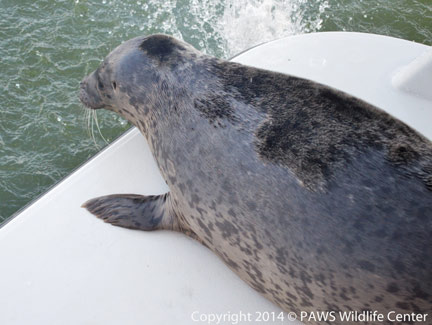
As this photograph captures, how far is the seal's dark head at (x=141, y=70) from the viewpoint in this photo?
2482 millimetres

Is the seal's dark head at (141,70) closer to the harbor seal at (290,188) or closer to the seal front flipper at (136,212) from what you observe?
the harbor seal at (290,188)

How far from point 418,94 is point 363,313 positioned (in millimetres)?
1604

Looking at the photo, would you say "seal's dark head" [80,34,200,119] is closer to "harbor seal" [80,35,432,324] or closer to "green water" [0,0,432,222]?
"harbor seal" [80,35,432,324]

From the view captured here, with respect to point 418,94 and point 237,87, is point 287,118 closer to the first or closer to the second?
point 237,87

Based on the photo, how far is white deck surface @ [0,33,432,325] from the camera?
6.56 ft

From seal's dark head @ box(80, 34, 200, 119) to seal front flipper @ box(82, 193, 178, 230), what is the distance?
0.50m

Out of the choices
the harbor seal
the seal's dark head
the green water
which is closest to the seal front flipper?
the harbor seal

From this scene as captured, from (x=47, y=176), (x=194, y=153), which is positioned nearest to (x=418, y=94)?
(x=194, y=153)

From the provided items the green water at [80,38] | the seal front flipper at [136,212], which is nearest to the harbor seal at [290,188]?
the seal front flipper at [136,212]

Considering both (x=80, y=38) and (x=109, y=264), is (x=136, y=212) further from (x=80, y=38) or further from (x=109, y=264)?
(x=80, y=38)

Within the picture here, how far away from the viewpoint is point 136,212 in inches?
91.4

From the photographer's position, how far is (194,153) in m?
2.15

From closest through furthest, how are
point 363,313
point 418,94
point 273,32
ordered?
point 363,313 → point 418,94 → point 273,32

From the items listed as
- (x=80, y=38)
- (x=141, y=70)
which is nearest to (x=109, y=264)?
(x=141, y=70)
